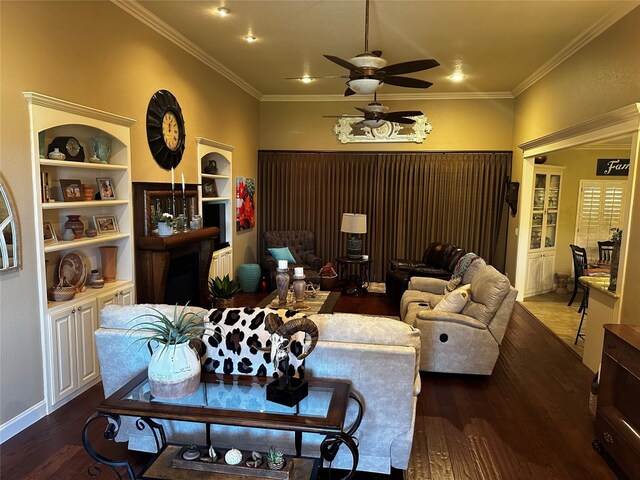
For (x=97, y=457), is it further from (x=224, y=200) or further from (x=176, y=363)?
(x=224, y=200)

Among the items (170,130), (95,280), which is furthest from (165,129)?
(95,280)

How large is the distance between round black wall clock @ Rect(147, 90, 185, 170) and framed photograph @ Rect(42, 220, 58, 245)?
1.43m

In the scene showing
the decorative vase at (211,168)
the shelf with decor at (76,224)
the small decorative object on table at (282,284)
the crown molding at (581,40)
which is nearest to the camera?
the shelf with decor at (76,224)

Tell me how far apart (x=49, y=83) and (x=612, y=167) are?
842 cm

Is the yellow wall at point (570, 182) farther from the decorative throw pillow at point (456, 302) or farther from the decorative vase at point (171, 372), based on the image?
the decorative vase at point (171, 372)

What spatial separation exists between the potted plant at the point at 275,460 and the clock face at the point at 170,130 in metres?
3.54

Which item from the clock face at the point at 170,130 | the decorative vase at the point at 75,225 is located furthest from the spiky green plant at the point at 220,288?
the decorative vase at the point at 75,225

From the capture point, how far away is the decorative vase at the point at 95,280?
3.74m

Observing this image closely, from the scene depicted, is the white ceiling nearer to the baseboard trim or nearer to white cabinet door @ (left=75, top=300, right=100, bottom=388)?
white cabinet door @ (left=75, top=300, right=100, bottom=388)

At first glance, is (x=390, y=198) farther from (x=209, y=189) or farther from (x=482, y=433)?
(x=482, y=433)

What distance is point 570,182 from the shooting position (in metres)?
Answer: 7.76

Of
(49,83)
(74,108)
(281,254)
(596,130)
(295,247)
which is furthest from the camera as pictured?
(295,247)

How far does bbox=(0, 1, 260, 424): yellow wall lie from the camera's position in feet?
9.20

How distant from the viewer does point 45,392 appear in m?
3.17
